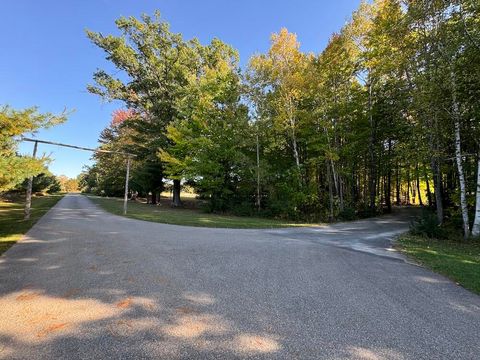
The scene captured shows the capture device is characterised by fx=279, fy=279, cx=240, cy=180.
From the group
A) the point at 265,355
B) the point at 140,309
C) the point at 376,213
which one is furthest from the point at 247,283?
the point at 376,213

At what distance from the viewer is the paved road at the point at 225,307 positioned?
2.68 meters

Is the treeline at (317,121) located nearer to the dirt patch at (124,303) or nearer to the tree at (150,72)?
the tree at (150,72)

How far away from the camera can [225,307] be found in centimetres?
360

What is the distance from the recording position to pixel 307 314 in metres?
3.45

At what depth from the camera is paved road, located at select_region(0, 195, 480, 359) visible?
2.68 metres

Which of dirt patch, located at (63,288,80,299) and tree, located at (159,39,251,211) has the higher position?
tree, located at (159,39,251,211)

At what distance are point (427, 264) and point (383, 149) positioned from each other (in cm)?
1702

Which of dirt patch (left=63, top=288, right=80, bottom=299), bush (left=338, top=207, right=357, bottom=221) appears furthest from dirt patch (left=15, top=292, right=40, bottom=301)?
bush (left=338, top=207, right=357, bottom=221)

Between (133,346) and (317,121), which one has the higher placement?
(317,121)

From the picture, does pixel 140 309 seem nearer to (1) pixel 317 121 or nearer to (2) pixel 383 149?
(1) pixel 317 121

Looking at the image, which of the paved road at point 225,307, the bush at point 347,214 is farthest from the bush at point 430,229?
the paved road at point 225,307

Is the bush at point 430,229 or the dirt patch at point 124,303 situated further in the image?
the bush at point 430,229

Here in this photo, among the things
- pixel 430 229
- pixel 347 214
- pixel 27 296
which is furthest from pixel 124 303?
pixel 347 214

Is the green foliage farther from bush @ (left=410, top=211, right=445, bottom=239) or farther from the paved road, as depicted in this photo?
bush @ (left=410, top=211, right=445, bottom=239)
